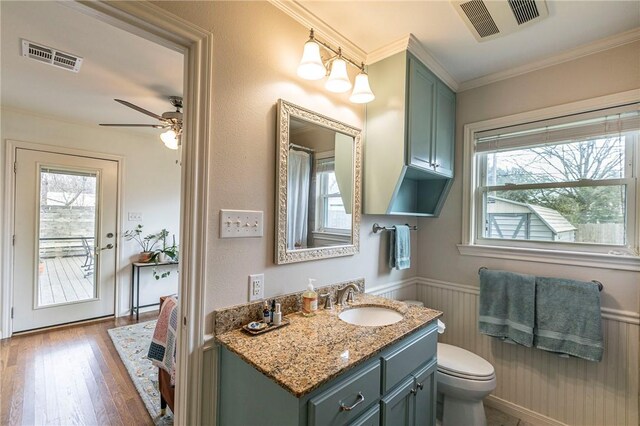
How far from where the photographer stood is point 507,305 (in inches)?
78.1

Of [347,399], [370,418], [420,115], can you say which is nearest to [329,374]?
[347,399]

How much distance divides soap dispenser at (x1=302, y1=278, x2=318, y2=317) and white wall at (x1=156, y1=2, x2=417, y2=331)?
0.07 metres

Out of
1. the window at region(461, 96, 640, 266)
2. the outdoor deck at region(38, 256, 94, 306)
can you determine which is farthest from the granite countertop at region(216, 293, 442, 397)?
the outdoor deck at region(38, 256, 94, 306)

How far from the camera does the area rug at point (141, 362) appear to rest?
6.44ft

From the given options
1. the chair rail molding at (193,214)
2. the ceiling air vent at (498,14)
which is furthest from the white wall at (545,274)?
the chair rail molding at (193,214)

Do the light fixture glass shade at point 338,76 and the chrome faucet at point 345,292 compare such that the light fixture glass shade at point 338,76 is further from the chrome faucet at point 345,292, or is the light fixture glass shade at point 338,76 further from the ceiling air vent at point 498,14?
the chrome faucet at point 345,292

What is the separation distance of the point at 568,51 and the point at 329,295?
7.16 feet

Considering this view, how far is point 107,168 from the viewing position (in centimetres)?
350

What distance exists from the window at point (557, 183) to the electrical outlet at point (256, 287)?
1.69 m

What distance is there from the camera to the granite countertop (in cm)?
91

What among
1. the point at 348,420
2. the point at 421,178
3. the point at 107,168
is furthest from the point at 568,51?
the point at 107,168

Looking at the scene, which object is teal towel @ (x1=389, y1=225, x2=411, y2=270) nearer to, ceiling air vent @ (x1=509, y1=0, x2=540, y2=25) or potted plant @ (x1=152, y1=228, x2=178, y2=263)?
ceiling air vent @ (x1=509, y1=0, x2=540, y2=25)

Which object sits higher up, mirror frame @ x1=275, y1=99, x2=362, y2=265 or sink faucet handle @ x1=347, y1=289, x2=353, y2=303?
mirror frame @ x1=275, y1=99, x2=362, y2=265

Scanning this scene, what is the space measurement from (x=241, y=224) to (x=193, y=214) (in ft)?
0.71
